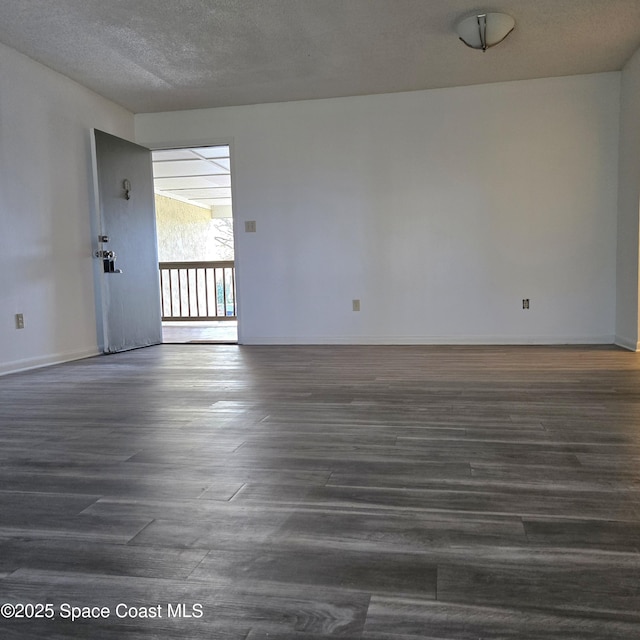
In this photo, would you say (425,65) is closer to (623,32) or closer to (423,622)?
(623,32)

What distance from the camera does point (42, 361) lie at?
3869 mm

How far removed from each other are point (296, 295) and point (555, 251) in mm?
2329

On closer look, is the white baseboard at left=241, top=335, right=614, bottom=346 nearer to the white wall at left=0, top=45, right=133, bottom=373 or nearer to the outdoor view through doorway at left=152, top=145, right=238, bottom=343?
the outdoor view through doorway at left=152, top=145, right=238, bottom=343

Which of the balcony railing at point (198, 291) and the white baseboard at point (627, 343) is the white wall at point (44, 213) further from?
the white baseboard at point (627, 343)

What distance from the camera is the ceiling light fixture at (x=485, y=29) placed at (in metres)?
3.28

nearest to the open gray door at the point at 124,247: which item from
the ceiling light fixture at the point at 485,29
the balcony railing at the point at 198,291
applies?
the balcony railing at the point at 198,291

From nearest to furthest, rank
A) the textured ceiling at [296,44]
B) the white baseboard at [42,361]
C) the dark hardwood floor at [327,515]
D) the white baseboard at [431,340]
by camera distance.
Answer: the dark hardwood floor at [327,515]
the textured ceiling at [296,44]
the white baseboard at [42,361]
the white baseboard at [431,340]

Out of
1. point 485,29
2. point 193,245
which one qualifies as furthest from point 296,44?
point 193,245

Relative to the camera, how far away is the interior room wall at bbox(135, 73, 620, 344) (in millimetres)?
4434

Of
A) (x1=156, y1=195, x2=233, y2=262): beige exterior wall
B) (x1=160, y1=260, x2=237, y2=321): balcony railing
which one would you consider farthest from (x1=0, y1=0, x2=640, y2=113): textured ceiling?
(x1=156, y1=195, x2=233, y2=262): beige exterior wall

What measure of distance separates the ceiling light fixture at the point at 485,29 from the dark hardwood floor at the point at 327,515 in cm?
232

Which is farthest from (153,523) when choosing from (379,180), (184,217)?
(184,217)

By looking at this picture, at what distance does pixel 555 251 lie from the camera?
4508mm

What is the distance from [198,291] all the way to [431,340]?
4.42 m
